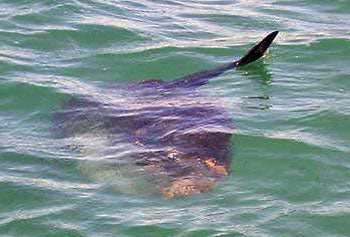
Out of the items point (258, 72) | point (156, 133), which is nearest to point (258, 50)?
point (258, 72)

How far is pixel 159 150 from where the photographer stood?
20.6 ft

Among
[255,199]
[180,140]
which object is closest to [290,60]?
[180,140]

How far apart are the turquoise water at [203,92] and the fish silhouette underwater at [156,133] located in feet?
0.33

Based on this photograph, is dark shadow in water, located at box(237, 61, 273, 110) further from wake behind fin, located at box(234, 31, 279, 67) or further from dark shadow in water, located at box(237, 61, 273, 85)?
wake behind fin, located at box(234, 31, 279, 67)

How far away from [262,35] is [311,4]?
1.66 meters

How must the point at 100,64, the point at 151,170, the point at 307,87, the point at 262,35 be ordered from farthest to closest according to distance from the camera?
the point at 262,35
the point at 100,64
the point at 307,87
the point at 151,170

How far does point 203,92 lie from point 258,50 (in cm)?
67

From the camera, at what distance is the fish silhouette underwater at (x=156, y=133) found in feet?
19.4

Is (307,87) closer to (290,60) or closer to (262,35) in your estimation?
(290,60)

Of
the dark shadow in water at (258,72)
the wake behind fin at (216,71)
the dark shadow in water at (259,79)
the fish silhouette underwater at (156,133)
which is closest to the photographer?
the fish silhouette underwater at (156,133)

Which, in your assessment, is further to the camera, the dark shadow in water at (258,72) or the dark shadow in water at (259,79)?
the dark shadow in water at (258,72)

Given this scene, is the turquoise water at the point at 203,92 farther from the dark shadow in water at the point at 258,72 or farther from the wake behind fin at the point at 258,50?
the wake behind fin at the point at 258,50

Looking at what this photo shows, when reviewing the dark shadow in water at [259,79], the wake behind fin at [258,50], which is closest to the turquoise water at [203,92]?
the dark shadow in water at [259,79]

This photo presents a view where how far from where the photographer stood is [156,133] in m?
6.64
